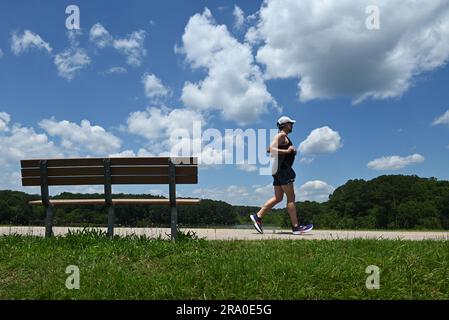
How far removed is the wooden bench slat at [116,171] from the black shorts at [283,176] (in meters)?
2.21

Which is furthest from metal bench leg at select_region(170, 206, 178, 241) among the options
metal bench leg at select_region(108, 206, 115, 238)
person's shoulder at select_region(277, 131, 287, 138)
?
person's shoulder at select_region(277, 131, 287, 138)

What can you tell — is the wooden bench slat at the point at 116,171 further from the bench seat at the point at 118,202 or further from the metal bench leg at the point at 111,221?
the metal bench leg at the point at 111,221

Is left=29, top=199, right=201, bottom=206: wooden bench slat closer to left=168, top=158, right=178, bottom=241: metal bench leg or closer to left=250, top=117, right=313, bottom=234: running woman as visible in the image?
left=168, top=158, right=178, bottom=241: metal bench leg

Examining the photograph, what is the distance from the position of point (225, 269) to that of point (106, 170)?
3.23 meters

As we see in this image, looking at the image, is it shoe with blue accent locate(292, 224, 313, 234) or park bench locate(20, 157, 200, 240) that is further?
shoe with blue accent locate(292, 224, 313, 234)

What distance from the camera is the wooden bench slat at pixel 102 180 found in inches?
299

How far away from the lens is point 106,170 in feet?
25.4

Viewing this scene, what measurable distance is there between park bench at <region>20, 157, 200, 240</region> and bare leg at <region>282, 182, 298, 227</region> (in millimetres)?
1987

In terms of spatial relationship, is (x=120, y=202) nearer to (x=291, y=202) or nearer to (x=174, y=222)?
(x=174, y=222)

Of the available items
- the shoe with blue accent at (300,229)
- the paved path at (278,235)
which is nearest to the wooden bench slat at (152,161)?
the paved path at (278,235)

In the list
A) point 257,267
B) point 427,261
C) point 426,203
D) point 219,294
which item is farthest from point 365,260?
point 426,203

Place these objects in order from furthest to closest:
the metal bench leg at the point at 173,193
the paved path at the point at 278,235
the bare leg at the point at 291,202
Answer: the bare leg at the point at 291,202 < the paved path at the point at 278,235 < the metal bench leg at the point at 173,193

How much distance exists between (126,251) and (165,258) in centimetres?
60

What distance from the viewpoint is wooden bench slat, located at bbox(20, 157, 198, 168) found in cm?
755
